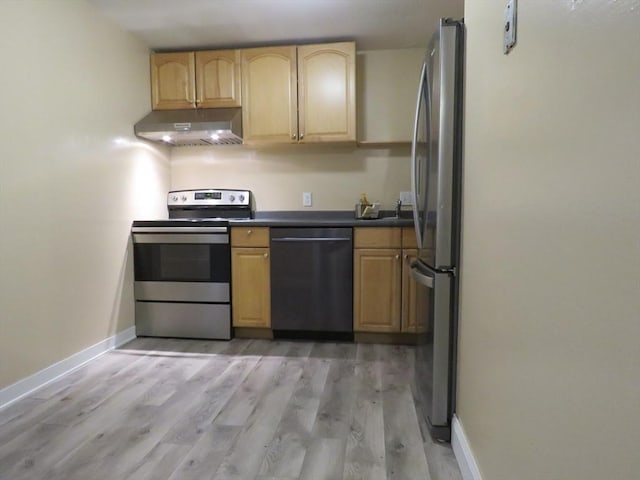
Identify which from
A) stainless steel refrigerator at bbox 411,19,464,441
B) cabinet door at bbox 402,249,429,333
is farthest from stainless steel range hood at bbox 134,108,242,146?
stainless steel refrigerator at bbox 411,19,464,441

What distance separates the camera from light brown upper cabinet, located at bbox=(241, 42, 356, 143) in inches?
121

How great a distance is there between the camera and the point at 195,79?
10.5ft

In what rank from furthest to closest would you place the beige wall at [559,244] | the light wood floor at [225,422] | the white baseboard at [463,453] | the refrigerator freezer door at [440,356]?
the refrigerator freezer door at [440,356]
the light wood floor at [225,422]
the white baseboard at [463,453]
the beige wall at [559,244]

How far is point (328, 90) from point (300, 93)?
0.22 m

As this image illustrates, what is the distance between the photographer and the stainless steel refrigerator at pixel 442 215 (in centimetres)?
158

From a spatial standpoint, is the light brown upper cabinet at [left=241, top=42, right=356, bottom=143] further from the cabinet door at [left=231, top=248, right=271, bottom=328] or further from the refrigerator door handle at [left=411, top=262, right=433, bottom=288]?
the refrigerator door handle at [left=411, top=262, right=433, bottom=288]

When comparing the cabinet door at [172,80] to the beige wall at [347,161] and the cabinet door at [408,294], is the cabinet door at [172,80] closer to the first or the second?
the beige wall at [347,161]

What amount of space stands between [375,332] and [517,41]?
2251mm

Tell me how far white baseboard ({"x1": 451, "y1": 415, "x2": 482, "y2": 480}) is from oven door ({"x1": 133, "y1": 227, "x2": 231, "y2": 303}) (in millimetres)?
1885

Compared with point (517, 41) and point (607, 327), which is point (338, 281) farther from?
point (607, 327)

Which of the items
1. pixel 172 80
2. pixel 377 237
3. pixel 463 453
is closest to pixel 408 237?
pixel 377 237

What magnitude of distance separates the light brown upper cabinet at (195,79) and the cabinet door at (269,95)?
0.32ft

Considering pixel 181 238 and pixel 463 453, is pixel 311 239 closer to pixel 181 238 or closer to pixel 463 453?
pixel 181 238

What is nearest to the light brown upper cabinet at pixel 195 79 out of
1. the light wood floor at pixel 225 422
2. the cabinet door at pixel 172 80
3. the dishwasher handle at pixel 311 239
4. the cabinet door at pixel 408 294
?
the cabinet door at pixel 172 80
